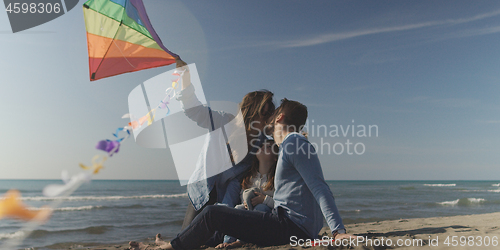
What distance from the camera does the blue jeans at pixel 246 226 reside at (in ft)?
7.18

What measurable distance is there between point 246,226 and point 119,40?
7.64 ft

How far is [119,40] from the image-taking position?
3145 millimetres

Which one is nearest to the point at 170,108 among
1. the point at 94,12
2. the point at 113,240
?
the point at 94,12

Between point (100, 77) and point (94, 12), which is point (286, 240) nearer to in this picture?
point (100, 77)

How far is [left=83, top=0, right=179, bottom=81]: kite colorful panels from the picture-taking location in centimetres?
309

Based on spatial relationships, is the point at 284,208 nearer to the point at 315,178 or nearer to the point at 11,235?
the point at 315,178

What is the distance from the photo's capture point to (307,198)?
7.04 ft

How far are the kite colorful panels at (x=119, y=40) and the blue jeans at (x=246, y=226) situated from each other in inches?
65.5

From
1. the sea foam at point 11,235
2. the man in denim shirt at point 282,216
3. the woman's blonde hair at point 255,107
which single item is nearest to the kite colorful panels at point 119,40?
the woman's blonde hair at point 255,107

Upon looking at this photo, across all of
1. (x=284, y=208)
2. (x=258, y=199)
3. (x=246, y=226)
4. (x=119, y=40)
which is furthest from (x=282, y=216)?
(x=119, y=40)

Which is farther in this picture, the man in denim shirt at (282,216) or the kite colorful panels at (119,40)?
the kite colorful panels at (119,40)

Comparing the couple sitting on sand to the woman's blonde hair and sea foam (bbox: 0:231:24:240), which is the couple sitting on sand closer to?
the woman's blonde hair

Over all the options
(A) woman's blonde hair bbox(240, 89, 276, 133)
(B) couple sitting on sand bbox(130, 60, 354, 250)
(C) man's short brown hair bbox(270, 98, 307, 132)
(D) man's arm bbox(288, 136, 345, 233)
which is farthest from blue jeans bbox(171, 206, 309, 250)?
(A) woman's blonde hair bbox(240, 89, 276, 133)

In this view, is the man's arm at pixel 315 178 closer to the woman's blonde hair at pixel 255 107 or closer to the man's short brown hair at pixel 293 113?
the man's short brown hair at pixel 293 113
